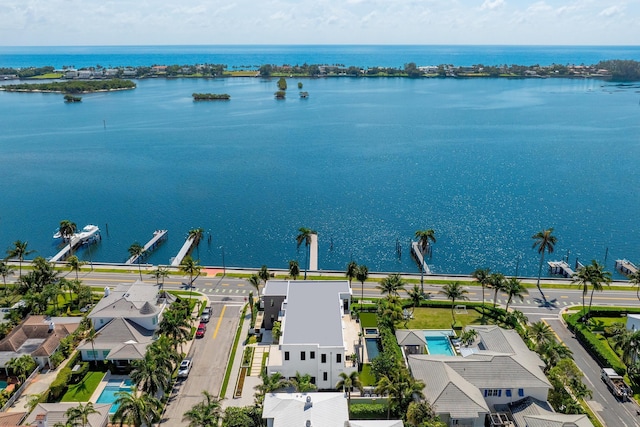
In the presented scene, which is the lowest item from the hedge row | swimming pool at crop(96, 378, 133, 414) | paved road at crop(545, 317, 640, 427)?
swimming pool at crop(96, 378, 133, 414)

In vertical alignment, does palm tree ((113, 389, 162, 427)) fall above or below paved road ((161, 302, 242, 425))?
above

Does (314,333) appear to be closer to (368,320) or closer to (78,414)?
(368,320)

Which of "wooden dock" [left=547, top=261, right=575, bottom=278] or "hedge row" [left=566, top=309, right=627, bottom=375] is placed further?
"wooden dock" [left=547, top=261, right=575, bottom=278]

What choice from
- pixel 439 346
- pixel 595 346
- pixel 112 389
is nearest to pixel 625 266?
pixel 595 346

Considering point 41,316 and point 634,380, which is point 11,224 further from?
point 634,380

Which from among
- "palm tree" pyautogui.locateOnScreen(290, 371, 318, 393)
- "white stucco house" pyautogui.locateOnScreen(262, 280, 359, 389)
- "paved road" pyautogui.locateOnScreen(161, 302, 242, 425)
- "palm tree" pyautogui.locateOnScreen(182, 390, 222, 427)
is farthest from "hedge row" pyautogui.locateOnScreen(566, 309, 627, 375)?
"palm tree" pyautogui.locateOnScreen(182, 390, 222, 427)

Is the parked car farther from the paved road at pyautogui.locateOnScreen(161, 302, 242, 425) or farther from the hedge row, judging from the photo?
the hedge row

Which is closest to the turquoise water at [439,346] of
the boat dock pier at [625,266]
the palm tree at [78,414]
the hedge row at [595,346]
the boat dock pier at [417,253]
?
the hedge row at [595,346]
